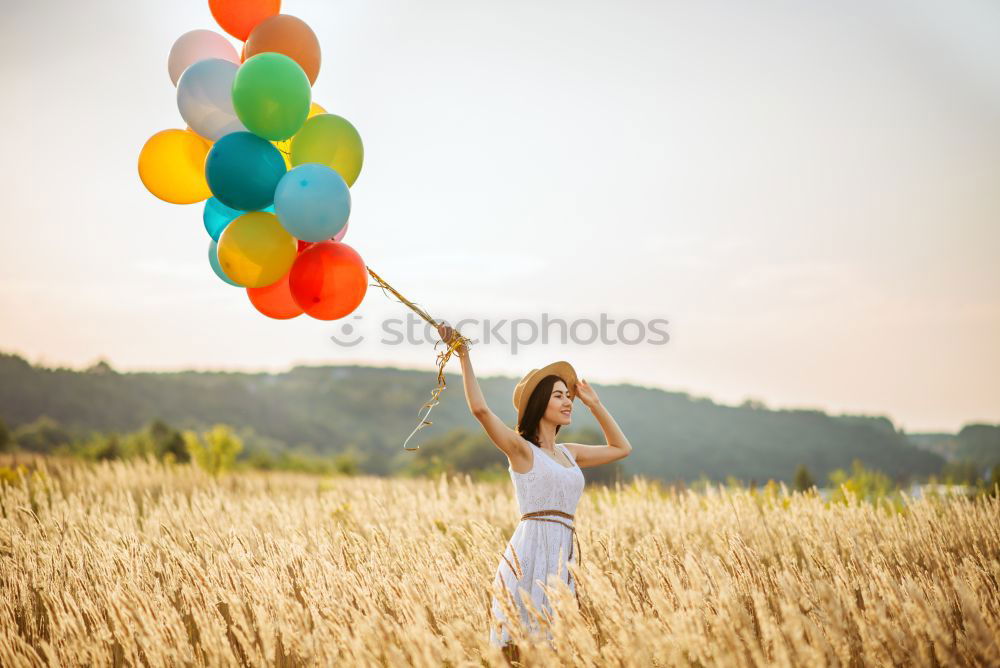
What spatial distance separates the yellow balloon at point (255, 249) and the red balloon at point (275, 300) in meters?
0.30

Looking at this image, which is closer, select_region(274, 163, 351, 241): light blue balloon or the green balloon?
select_region(274, 163, 351, 241): light blue balloon

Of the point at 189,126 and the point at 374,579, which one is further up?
the point at 189,126

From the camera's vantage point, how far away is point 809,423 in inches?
2776

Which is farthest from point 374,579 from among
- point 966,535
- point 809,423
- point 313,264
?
point 809,423

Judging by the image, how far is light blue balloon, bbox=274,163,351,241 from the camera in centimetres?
381

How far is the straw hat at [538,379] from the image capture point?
4031 mm

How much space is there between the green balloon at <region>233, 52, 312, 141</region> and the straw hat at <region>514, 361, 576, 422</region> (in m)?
1.97

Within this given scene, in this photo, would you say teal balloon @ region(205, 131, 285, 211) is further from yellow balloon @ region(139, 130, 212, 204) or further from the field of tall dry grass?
the field of tall dry grass

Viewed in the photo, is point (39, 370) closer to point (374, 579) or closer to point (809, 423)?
point (374, 579)

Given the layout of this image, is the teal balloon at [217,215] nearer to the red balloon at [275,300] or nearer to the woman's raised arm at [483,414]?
the red balloon at [275,300]

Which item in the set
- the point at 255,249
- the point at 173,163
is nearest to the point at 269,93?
the point at 255,249

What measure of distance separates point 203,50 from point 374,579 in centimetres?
352

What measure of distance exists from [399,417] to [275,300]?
66430 mm

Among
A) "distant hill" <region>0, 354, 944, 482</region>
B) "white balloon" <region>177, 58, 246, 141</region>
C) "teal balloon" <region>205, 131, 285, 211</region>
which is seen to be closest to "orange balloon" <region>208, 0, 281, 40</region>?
"white balloon" <region>177, 58, 246, 141</region>
